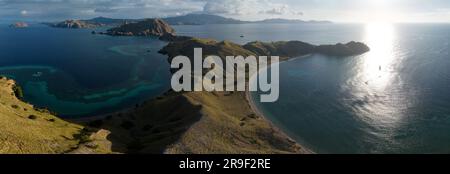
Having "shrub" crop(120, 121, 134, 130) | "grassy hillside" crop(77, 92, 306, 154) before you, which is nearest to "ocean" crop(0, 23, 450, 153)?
"grassy hillside" crop(77, 92, 306, 154)

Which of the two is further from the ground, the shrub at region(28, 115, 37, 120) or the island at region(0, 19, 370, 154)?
the shrub at region(28, 115, 37, 120)

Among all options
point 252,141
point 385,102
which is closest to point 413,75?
point 385,102

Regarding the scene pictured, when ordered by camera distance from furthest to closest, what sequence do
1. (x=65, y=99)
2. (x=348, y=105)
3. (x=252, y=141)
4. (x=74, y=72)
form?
(x=74, y=72) → (x=65, y=99) → (x=348, y=105) → (x=252, y=141)

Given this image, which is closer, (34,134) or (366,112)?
(34,134)

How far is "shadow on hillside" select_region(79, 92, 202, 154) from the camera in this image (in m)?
75.0

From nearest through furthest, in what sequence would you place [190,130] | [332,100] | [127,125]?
[190,130], [127,125], [332,100]

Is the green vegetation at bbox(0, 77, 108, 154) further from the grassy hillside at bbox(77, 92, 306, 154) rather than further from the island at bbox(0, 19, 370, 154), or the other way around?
the grassy hillside at bbox(77, 92, 306, 154)

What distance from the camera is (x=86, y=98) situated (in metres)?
135

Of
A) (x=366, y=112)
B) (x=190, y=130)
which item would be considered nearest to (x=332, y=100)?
(x=366, y=112)

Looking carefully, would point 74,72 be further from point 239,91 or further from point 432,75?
point 432,75

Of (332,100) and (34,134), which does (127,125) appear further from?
(332,100)

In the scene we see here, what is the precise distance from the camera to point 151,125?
94188 millimetres

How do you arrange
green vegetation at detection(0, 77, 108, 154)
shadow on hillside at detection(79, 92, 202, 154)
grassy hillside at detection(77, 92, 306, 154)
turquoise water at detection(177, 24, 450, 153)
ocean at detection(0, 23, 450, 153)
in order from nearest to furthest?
green vegetation at detection(0, 77, 108, 154)
grassy hillside at detection(77, 92, 306, 154)
shadow on hillside at detection(79, 92, 202, 154)
turquoise water at detection(177, 24, 450, 153)
ocean at detection(0, 23, 450, 153)

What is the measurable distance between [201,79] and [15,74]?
117 metres
